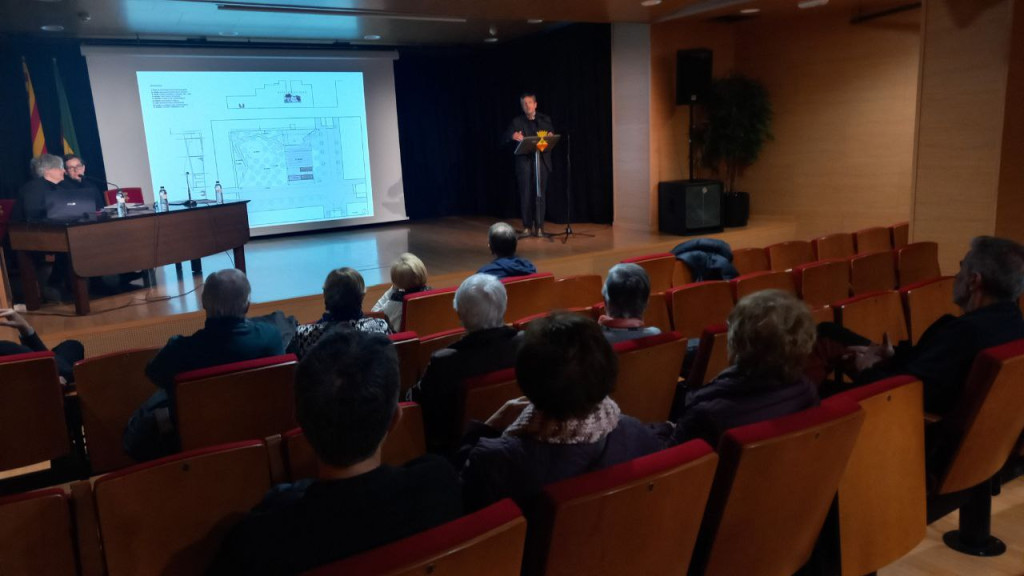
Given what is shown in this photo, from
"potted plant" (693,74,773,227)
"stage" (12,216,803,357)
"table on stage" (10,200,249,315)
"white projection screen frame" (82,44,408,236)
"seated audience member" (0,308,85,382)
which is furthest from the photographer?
"potted plant" (693,74,773,227)

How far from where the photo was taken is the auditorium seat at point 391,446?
5.68 feet

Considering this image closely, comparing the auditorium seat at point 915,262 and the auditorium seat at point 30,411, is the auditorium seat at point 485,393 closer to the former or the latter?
the auditorium seat at point 30,411

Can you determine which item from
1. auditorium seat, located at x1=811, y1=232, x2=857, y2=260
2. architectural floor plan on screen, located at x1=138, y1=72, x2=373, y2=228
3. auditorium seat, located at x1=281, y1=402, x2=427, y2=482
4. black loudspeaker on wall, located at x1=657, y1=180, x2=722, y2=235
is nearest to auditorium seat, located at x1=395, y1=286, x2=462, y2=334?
auditorium seat, located at x1=281, y1=402, x2=427, y2=482

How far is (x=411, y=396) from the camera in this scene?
2.33 metres

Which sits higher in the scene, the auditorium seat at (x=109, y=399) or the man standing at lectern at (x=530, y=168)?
the man standing at lectern at (x=530, y=168)

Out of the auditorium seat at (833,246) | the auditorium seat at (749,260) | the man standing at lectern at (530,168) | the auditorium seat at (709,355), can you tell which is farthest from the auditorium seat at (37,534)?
the man standing at lectern at (530,168)

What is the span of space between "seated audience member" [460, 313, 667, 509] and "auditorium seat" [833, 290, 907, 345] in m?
1.74

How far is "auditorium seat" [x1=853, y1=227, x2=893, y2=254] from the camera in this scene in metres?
5.40

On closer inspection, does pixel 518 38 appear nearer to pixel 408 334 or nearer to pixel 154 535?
pixel 408 334

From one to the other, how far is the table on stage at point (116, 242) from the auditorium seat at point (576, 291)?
3231 mm

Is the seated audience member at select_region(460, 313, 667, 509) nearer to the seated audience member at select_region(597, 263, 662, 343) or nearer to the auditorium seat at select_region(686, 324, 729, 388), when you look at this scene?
the seated audience member at select_region(597, 263, 662, 343)

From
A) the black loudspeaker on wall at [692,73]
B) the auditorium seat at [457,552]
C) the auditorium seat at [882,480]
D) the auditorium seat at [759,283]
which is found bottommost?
the auditorium seat at [882,480]

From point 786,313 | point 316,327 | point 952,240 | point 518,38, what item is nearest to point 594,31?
point 518,38

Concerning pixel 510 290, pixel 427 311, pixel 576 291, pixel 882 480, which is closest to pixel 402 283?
pixel 427 311
